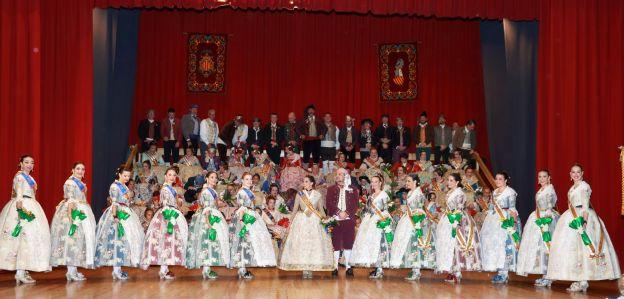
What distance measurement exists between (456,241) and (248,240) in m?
2.61

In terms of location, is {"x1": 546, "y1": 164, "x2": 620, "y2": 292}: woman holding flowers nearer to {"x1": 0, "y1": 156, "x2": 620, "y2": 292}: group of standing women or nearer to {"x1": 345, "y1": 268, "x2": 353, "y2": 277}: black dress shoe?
{"x1": 0, "y1": 156, "x2": 620, "y2": 292}: group of standing women

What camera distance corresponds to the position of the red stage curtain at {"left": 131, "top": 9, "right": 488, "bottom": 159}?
18.8m

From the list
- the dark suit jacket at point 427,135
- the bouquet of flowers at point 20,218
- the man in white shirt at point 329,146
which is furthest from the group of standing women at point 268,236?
the dark suit jacket at point 427,135

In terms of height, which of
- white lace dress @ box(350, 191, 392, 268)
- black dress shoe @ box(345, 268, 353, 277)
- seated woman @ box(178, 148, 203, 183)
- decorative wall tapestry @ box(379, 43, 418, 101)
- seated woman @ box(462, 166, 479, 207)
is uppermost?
decorative wall tapestry @ box(379, 43, 418, 101)

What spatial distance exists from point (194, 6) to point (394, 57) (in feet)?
25.4

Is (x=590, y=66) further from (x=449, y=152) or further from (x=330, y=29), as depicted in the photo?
(x=330, y=29)

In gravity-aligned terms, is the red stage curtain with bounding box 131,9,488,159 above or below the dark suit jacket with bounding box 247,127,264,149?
above

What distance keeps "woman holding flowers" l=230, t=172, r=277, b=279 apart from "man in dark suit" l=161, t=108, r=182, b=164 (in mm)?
5943

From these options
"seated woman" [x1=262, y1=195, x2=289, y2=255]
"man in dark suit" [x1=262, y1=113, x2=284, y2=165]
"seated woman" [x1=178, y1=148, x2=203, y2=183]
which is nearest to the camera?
"seated woman" [x1=262, y1=195, x2=289, y2=255]

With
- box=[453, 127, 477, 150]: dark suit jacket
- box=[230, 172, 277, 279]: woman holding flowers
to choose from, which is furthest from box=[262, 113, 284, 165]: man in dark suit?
box=[230, 172, 277, 279]: woman holding flowers

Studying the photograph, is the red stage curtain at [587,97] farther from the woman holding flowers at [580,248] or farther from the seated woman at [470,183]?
the seated woman at [470,183]

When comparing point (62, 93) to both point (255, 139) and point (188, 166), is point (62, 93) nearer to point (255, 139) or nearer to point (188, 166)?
point (188, 166)

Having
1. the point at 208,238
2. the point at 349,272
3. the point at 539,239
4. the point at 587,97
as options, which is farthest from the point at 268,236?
the point at 587,97

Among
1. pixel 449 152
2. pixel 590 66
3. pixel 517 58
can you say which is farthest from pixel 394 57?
pixel 590 66
